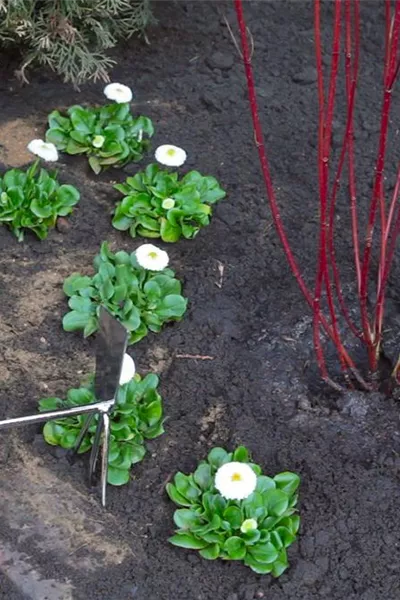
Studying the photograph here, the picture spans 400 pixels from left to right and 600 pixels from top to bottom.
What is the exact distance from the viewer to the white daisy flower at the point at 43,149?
11.0 ft

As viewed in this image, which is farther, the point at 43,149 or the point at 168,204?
the point at 43,149

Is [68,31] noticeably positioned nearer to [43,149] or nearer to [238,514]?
[43,149]

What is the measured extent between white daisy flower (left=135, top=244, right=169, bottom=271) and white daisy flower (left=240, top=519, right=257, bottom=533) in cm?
88

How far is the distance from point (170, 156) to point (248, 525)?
56.1 inches

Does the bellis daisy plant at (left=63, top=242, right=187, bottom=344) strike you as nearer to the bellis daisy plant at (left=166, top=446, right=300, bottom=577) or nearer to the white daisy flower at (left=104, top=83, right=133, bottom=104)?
the bellis daisy plant at (left=166, top=446, right=300, bottom=577)

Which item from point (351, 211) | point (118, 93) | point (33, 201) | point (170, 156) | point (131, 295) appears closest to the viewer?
point (351, 211)

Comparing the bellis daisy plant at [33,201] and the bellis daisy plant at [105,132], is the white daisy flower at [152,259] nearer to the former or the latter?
the bellis daisy plant at [33,201]

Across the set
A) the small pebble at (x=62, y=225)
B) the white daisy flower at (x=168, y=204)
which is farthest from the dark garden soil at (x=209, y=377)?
the white daisy flower at (x=168, y=204)

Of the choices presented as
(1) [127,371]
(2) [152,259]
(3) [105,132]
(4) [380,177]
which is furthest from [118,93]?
(4) [380,177]

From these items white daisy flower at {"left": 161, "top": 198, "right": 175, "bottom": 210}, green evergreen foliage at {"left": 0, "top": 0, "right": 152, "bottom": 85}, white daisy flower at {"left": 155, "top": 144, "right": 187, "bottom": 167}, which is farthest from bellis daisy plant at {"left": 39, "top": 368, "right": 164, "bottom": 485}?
green evergreen foliage at {"left": 0, "top": 0, "right": 152, "bottom": 85}

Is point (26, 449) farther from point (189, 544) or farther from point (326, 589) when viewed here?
point (326, 589)

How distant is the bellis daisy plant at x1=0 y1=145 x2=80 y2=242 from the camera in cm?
314

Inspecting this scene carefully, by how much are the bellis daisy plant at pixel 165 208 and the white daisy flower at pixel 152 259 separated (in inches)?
9.3

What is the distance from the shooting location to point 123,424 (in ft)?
8.41
